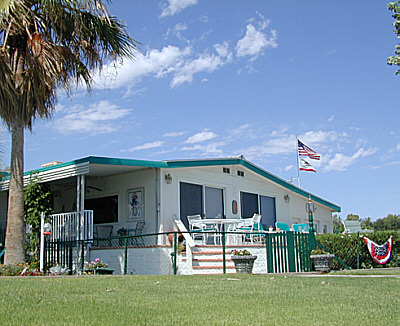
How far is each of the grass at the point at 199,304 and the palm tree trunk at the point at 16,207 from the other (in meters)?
4.63

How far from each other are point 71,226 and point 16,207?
2223mm

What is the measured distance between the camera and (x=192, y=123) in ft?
61.0

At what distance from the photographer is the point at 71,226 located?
13.3 metres

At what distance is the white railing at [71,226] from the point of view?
12789 mm

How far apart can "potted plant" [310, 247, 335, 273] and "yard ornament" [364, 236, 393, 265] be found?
4383mm

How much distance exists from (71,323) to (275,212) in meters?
14.9

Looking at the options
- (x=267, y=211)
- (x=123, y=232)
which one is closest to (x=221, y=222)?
(x=123, y=232)

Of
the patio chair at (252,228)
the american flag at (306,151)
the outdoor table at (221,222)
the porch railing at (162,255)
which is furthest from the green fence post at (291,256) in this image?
the american flag at (306,151)

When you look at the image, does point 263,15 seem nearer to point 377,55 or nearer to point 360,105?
point 377,55

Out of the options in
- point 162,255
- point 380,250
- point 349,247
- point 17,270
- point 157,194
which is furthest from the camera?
point 380,250

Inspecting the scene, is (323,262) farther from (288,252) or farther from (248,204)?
(248,204)

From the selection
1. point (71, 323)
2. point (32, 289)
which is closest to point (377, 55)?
point (32, 289)

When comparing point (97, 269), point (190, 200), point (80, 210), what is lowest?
point (97, 269)

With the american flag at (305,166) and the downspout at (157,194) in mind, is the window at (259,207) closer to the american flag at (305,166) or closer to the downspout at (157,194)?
the american flag at (305,166)
